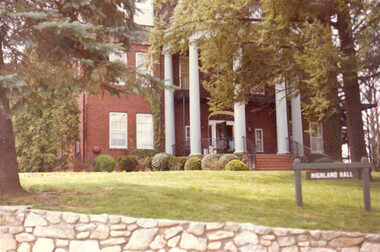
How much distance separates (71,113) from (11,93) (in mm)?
12868

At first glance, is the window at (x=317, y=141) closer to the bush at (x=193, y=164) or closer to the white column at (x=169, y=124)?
the white column at (x=169, y=124)

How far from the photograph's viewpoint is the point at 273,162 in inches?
754

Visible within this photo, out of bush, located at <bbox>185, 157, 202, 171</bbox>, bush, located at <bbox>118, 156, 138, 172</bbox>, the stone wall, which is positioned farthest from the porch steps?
the stone wall

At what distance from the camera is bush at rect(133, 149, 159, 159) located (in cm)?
2114

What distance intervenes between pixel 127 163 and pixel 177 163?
7.49ft

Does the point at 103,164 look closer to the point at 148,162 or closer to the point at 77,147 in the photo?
the point at 148,162

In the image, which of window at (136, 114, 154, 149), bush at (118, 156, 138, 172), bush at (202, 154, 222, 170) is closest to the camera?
bush at (202, 154, 222, 170)

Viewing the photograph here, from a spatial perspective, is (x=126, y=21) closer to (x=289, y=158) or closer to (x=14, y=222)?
(x=14, y=222)

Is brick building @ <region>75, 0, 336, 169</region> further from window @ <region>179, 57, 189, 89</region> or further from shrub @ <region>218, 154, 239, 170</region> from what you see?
shrub @ <region>218, 154, 239, 170</region>

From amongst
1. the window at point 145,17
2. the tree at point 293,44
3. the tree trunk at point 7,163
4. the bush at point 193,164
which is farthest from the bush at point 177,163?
the tree trunk at point 7,163

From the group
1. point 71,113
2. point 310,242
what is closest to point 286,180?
point 310,242

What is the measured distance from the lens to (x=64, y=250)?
727cm

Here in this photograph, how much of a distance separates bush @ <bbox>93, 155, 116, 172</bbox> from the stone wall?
1134 cm

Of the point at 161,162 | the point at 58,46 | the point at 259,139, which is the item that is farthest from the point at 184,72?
the point at 58,46
